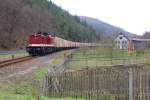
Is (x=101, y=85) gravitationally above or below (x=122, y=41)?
below

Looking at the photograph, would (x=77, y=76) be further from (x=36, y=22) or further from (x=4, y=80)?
(x=36, y=22)

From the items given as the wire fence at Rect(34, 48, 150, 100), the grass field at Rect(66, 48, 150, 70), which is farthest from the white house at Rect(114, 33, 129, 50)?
the wire fence at Rect(34, 48, 150, 100)

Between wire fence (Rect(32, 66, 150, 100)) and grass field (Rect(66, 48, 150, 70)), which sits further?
grass field (Rect(66, 48, 150, 70))

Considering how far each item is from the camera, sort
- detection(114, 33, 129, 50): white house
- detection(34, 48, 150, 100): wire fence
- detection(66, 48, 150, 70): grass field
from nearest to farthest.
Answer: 1. detection(34, 48, 150, 100): wire fence
2. detection(66, 48, 150, 70): grass field
3. detection(114, 33, 129, 50): white house

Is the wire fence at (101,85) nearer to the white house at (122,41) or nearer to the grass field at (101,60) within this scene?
the grass field at (101,60)

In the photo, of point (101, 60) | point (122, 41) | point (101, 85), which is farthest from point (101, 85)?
point (122, 41)

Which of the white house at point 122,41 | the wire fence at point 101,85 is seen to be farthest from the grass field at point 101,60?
the white house at point 122,41

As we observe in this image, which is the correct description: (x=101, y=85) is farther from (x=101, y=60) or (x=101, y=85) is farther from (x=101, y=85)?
(x=101, y=60)

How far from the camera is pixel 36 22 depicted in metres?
110

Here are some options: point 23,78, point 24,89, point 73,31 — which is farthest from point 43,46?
point 73,31

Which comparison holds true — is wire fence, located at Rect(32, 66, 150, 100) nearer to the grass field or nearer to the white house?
the grass field

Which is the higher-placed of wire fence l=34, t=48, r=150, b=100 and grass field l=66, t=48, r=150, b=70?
wire fence l=34, t=48, r=150, b=100

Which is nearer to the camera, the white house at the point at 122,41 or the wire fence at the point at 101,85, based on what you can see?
the wire fence at the point at 101,85

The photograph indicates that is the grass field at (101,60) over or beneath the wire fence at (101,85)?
beneath
